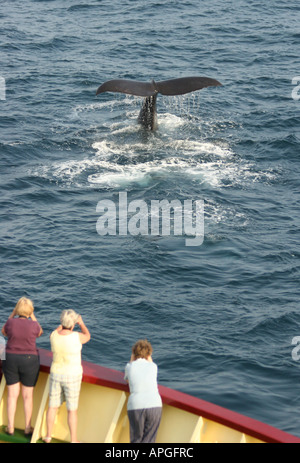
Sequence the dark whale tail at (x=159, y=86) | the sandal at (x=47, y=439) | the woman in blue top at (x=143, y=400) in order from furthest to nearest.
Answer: the dark whale tail at (x=159, y=86) < the sandal at (x=47, y=439) < the woman in blue top at (x=143, y=400)

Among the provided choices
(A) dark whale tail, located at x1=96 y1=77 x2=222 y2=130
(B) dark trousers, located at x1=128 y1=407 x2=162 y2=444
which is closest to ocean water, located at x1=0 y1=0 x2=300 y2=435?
(A) dark whale tail, located at x1=96 y1=77 x2=222 y2=130

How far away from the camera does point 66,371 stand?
10547mm

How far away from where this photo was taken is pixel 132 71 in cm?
3634

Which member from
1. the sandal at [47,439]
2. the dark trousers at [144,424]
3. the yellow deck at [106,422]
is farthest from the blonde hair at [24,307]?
the dark trousers at [144,424]

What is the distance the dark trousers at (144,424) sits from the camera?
1003cm

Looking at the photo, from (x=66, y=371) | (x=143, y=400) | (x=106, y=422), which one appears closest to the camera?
(x=143, y=400)

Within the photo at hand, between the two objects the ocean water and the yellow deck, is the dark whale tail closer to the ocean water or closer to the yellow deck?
the ocean water

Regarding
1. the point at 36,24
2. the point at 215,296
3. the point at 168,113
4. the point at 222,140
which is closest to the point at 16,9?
the point at 36,24

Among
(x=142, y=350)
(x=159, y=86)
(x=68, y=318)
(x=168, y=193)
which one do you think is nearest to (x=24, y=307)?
(x=68, y=318)

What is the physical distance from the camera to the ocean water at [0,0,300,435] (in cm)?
1648

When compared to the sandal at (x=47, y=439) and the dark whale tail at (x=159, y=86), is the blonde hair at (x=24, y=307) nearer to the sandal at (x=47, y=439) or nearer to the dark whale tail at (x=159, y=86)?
the sandal at (x=47, y=439)

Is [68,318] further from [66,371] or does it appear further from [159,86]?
[159,86]

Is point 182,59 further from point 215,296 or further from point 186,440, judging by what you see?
point 186,440

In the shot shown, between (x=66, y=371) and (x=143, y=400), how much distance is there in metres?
1.17
